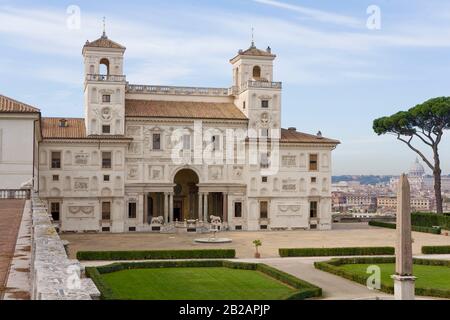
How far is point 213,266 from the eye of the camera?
33.2 m

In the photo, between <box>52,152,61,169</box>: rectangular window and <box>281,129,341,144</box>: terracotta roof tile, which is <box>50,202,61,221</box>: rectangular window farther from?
<box>281,129,341,144</box>: terracotta roof tile

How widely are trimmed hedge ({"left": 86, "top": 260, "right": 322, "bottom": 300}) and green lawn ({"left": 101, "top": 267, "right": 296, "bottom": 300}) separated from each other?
1.02 feet

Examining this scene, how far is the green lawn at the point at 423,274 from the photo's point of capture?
88.1 ft

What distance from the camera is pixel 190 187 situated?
6150 centimetres

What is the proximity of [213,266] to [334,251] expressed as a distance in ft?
28.0

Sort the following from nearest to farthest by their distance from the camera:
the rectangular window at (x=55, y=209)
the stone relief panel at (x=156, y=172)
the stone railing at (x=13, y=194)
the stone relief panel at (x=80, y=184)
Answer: the stone railing at (x=13, y=194) → the rectangular window at (x=55, y=209) → the stone relief panel at (x=80, y=184) → the stone relief panel at (x=156, y=172)

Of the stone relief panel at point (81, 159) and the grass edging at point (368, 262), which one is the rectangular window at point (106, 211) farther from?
the grass edging at point (368, 262)

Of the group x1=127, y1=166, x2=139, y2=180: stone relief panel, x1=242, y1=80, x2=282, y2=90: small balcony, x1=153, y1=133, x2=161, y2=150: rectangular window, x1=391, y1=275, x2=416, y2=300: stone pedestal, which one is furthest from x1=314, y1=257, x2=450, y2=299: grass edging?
x1=242, y1=80, x2=282, y2=90: small balcony

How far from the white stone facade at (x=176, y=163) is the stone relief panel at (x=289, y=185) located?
0.09 m

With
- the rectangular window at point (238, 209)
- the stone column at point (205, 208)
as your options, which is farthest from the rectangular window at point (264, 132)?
the stone column at point (205, 208)

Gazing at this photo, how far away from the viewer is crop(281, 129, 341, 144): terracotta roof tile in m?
59.6

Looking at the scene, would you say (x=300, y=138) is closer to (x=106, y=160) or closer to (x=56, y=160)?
(x=106, y=160)
